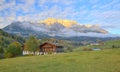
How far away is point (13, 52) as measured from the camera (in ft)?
326

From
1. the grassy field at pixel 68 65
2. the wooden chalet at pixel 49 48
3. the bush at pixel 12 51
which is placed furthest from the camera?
the wooden chalet at pixel 49 48

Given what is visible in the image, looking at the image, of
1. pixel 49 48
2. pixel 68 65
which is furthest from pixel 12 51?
pixel 68 65

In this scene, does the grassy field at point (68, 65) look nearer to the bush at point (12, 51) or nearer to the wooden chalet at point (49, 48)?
the bush at point (12, 51)

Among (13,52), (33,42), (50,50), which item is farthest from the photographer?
(50,50)

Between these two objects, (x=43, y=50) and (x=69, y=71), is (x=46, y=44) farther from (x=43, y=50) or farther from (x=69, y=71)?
(x=69, y=71)

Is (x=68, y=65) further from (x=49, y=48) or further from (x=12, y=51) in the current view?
(x=49, y=48)

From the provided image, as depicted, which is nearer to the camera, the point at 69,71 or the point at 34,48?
the point at 69,71

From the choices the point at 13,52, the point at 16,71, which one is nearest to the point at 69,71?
the point at 16,71

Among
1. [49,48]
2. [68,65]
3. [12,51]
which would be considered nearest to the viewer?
[68,65]

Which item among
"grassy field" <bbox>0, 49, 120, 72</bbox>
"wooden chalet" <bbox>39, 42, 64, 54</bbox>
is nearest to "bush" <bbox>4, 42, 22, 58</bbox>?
"wooden chalet" <bbox>39, 42, 64, 54</bbox>

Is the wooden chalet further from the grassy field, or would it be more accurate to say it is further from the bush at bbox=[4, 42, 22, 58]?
the grassy field

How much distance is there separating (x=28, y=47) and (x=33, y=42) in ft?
12.7

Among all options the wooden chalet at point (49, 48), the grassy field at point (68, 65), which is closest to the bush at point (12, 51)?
the wooden chalet at point (49, 48)

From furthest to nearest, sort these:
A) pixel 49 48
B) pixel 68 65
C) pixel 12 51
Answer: pixel 49 48 < pixel 12 51 < pixel 68 65
